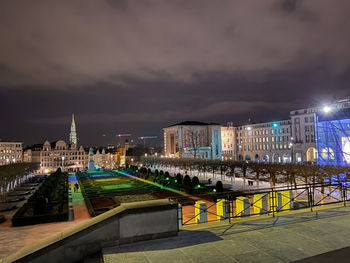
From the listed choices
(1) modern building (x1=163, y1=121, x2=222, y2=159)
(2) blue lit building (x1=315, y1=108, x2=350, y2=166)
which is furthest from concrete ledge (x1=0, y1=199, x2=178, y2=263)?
(1) modern building (x1=163, y1=121, x2=222, y2=159)

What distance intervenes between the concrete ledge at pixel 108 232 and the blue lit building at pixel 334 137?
35895 millimetres

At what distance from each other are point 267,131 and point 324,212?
9034 cm

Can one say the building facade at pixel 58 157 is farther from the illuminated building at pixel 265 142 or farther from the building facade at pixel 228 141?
the illuminated building at pixel 265 142

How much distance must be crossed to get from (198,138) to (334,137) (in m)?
75.0

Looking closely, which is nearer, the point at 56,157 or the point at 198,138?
the point at 198,138

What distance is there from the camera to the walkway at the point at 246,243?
20.0ft

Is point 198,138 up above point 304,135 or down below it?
above

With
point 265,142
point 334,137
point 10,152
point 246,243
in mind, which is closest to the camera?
point 246,243

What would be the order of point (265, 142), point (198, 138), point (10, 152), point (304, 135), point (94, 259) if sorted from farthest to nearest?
point (10, 152) < point (198, 138) < point (265, 142) < point (304, 135) < point (94, 259)

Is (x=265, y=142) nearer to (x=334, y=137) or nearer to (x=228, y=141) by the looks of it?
(x=228, y=141)

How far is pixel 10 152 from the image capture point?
123m

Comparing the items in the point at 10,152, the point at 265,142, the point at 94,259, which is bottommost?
the point at 94,259

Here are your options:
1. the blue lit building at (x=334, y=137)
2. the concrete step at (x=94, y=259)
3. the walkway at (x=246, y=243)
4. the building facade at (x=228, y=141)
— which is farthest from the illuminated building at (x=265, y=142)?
the concrete step at (x=94, y=259)

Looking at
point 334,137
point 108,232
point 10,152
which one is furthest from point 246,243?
point 10,152
